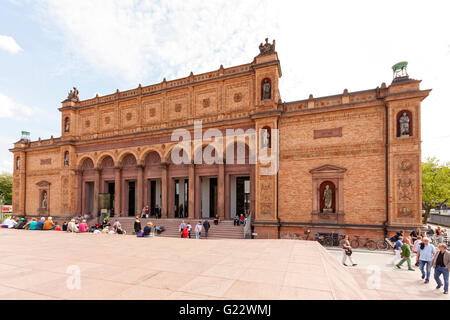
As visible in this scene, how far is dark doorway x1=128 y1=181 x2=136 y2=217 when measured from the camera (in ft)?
94.5

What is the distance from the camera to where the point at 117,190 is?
26.4 meters

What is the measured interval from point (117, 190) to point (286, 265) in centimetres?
2322

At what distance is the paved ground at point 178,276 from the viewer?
5.09m

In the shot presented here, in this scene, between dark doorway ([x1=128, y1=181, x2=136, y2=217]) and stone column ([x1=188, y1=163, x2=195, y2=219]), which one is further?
dark doorway ([x1=128, y1=181, x2=136, y2=217])

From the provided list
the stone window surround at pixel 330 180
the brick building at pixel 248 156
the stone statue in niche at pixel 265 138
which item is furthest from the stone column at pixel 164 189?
the stone window surround at pixel 330 180

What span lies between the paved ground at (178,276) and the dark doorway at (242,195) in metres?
13.6

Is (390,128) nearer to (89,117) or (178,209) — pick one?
(178,209)

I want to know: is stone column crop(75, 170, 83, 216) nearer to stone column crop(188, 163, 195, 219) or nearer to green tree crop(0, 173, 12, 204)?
stone column crop(188, 163, 195, 219)

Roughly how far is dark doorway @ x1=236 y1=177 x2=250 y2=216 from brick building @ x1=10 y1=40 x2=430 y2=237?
101 millimetres

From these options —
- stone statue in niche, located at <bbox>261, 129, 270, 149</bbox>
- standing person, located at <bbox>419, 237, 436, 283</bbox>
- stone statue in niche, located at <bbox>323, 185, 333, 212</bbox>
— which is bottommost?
standing person, located at <bbox>419, 237, 436, 283</bbox>

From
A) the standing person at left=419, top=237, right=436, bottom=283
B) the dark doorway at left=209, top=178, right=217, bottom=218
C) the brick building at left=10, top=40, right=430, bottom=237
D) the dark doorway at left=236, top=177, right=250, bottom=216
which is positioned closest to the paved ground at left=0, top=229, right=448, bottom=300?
the standing person at left=419, top=237, right=436, bottom=283

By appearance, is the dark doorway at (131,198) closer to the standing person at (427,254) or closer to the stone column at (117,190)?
the stone column at (117,190)

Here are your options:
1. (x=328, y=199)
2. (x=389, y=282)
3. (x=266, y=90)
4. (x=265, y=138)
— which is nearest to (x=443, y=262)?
(x=389, y=282)
